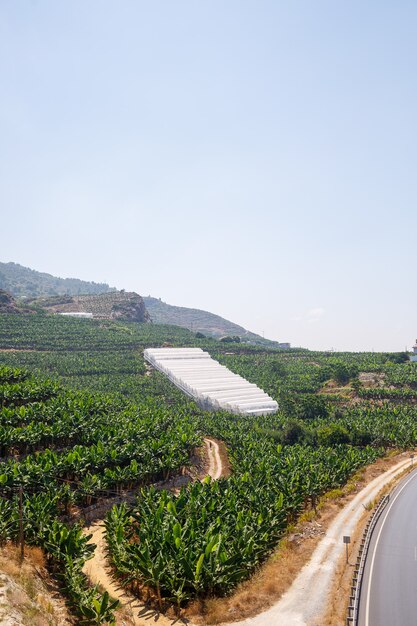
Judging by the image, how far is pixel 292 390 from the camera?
78.3 m

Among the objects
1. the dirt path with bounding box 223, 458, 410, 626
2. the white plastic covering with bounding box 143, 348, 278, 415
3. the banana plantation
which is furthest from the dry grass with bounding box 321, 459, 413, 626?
the white plastic covering with bounding box 143, 348, 278, 415

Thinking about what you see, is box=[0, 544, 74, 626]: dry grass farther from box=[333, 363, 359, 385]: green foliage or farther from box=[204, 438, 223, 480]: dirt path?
box=[333, 363, 359, 385]: green foliage

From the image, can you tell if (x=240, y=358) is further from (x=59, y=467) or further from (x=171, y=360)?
(x=59, y=467)

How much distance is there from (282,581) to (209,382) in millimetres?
59394

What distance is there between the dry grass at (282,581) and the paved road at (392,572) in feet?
3.29

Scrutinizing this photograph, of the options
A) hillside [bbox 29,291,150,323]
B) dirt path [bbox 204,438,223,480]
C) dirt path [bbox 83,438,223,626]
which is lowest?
dirt path [bbox 204,438,223,480]

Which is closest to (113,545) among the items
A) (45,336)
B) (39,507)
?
(39,507)

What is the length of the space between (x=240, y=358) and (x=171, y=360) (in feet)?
62.3

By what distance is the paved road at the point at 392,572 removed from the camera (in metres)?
17.7

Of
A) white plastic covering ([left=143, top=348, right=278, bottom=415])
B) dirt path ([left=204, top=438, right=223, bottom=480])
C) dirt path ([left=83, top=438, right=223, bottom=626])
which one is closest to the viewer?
dirt path ([left=83, top=438, right=223, bottom=626])

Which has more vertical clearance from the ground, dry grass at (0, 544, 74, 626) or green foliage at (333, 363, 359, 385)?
green foliage at (333, 363, 359, 385)

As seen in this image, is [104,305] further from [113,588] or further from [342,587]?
[342,587]

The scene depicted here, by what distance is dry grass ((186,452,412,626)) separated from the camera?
1773 centimetres

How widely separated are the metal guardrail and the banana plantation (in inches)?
190
